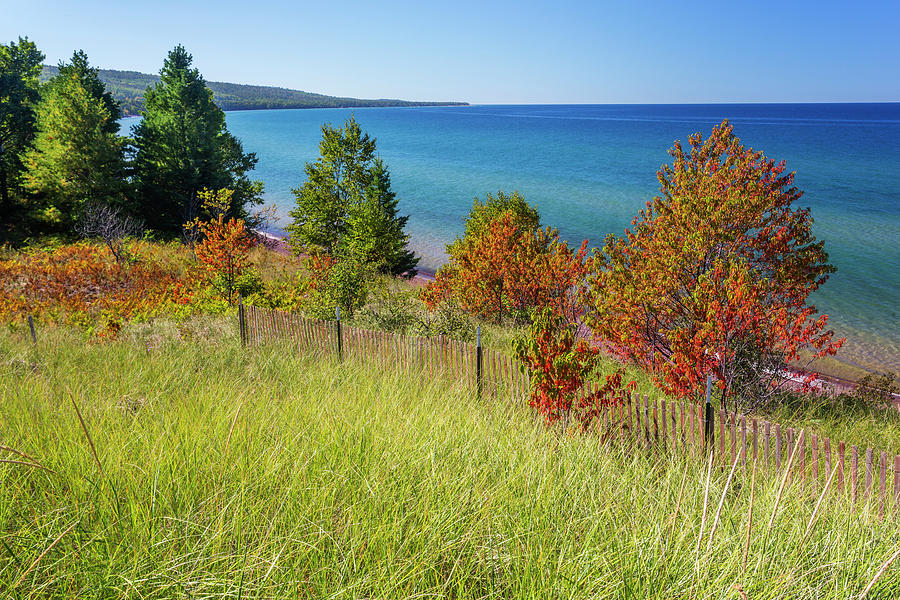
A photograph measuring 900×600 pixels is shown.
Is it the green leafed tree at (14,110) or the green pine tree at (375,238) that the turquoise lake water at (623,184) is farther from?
the green leafed tree at (14,110)

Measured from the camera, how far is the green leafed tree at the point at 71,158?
32906 millimetres

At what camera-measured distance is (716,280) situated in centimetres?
1072

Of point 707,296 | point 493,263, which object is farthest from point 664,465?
point 493,263

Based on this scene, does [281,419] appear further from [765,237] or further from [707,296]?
[765,237]

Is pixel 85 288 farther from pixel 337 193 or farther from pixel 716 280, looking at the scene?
pixel 716 280

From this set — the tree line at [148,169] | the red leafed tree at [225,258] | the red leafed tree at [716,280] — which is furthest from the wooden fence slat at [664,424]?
the tree line at [148,169]

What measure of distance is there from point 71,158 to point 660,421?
37093mm

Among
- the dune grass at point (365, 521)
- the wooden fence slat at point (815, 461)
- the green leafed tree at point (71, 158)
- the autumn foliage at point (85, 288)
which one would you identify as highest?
the green leafed tree at point (71, 158)

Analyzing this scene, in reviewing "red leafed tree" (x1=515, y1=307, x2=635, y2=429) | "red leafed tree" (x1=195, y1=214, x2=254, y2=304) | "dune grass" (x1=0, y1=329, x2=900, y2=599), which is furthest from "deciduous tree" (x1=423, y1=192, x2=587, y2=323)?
"dune grass" (x1=0, y1=329, x2=900, y2=599)

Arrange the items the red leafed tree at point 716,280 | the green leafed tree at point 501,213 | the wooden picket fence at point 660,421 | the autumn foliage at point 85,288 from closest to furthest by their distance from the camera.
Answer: the wooden picket fence at point 660,421 → the red leafed tree at point 716,280 → the autumn foliage at point 85,288 → the green leafed tree at point 501,213

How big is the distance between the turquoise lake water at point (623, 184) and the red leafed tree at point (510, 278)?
45.9 feet

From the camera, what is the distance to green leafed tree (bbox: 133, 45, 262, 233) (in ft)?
116

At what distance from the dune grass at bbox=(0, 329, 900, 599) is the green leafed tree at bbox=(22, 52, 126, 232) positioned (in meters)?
34.9

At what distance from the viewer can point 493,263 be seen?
1908 cm
